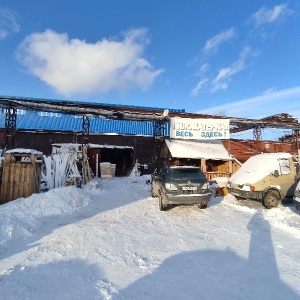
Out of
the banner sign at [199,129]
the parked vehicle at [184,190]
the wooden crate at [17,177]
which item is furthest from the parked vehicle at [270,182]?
the wooden crate at [17,177]

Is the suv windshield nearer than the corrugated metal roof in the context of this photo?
Yes

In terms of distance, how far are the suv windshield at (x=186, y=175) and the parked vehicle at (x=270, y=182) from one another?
84.9 inches

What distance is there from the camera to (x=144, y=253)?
5.36 metres

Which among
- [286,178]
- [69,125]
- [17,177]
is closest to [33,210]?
[17,177]

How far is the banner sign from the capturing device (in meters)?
18.1

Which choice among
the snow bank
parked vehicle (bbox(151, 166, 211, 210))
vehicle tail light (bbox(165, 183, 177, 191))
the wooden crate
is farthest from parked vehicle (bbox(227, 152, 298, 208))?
the wooden crate

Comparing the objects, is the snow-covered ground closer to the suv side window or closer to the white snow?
the suv side window

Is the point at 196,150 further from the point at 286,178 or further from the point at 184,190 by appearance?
the point at 184,190

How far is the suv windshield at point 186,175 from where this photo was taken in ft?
31.5

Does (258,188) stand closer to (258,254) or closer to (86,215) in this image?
(258,254)

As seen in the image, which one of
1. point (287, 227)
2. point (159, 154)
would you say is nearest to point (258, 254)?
point (287, 227)

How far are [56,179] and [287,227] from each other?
1108 centimetres

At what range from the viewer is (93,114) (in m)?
18.5

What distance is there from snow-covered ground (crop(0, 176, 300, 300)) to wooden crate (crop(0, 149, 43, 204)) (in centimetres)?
99
